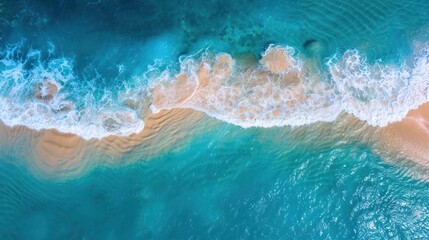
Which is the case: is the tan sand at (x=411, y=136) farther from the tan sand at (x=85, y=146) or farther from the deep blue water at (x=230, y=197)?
the tan sand at (x=85, y=146)

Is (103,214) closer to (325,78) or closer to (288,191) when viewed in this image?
(288,191)

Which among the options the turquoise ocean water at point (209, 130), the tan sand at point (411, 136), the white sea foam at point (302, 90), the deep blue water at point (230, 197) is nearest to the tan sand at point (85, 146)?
the turquoise ocean water at point (209, 130)

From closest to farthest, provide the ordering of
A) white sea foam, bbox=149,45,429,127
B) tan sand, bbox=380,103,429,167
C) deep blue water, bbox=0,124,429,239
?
1. deep blue water, bbox=0,124,429,239
2. tan sand, bbox=380,103,429,167
3. white sea foam, bbox=149,45,429,127

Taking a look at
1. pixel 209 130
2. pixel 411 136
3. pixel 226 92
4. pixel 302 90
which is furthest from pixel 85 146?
pixel 411 136

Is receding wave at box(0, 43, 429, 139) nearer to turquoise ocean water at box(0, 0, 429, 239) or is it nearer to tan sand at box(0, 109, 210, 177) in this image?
turquoise ocean water at box(0, 0, 429, 239)

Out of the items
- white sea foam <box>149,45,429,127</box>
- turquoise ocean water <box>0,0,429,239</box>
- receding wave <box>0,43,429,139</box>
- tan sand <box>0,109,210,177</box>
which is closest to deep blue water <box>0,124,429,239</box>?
turquoise ocean water <box>0,0,429,239</box>

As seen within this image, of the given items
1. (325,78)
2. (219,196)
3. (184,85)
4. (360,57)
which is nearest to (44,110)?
(184,85)
